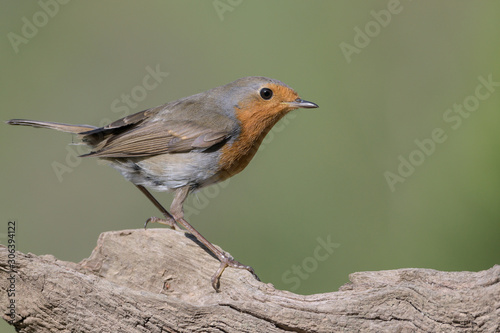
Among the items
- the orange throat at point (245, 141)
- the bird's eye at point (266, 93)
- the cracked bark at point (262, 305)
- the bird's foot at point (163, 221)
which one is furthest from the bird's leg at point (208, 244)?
the bird's eye at point (266, 93)

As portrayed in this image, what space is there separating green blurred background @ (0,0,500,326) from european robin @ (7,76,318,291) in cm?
97

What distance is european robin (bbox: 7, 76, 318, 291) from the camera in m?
4.64

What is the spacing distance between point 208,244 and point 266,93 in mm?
1223

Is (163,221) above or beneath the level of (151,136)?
beneath

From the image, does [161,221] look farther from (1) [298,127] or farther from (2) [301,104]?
(1) [298,127]

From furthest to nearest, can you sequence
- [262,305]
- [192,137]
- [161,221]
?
[161,221]
[192,137]
[262,305]

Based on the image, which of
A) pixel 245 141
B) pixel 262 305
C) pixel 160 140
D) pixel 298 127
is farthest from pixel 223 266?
pixel 298 127

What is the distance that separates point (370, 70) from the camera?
648cm

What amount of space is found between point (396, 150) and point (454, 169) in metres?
0.57

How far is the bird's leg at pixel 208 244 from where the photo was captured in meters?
4.14

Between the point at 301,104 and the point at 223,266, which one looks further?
the point at 301,104

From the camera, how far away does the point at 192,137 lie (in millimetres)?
4680

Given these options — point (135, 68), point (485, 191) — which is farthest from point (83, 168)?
point (485, 191)

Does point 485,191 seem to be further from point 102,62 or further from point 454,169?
point 102,62
